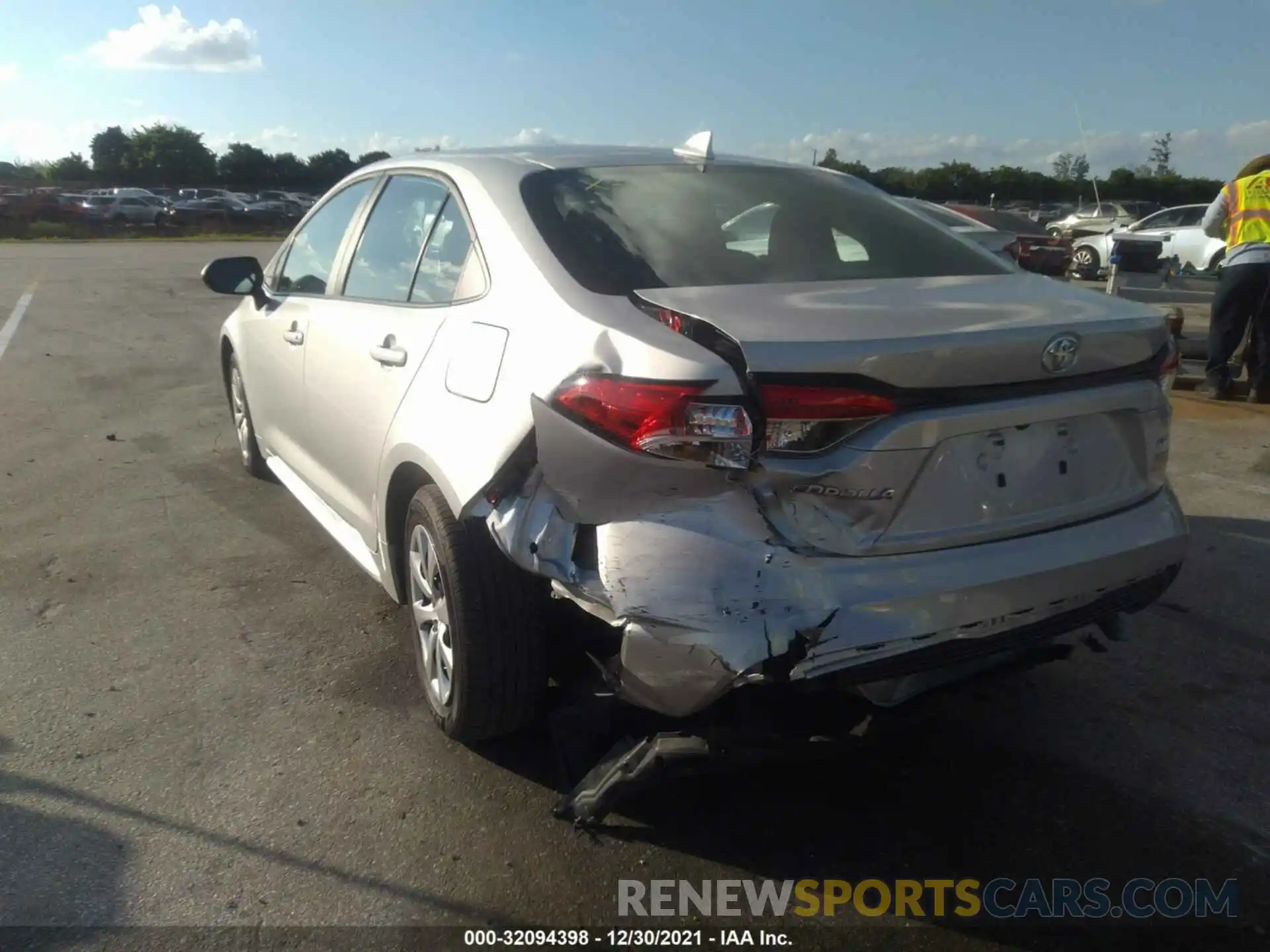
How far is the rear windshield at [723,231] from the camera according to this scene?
283 centimetres

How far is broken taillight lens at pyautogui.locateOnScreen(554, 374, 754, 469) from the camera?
89.4 inches

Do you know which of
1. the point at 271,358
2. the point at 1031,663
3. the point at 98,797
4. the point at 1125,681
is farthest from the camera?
the point at 271,358

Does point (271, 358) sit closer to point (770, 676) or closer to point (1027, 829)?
point (770, 676)

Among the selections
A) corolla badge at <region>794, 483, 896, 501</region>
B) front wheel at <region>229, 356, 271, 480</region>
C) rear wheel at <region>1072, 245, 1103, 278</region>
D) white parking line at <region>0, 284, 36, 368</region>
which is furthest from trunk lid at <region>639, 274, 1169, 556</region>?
rear wheel at <region>1072, 245, 1103, 278</region>

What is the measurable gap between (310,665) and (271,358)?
62.9 inches

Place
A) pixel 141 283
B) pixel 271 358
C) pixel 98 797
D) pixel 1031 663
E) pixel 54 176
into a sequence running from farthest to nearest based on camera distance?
pixel 54 176 → pixel 141 283 → pixel 271 358 → pixel 98 797 → pixel 1031 663

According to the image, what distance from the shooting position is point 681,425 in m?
2.28

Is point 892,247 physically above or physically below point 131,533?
above

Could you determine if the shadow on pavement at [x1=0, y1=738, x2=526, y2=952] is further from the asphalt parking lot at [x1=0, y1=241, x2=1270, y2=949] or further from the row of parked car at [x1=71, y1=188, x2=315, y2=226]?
the row of parked car at [x1=71, y1=188, x2=315, y2=226]

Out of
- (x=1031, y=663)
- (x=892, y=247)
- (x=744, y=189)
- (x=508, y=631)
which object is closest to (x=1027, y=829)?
(x=1031, y=663)

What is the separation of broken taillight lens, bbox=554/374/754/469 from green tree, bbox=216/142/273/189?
78.4 metres

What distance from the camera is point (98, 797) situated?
296cm

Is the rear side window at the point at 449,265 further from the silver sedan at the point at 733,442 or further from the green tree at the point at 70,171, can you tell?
the green tree at the point at 70,171

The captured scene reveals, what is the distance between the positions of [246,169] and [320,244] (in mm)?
77203
